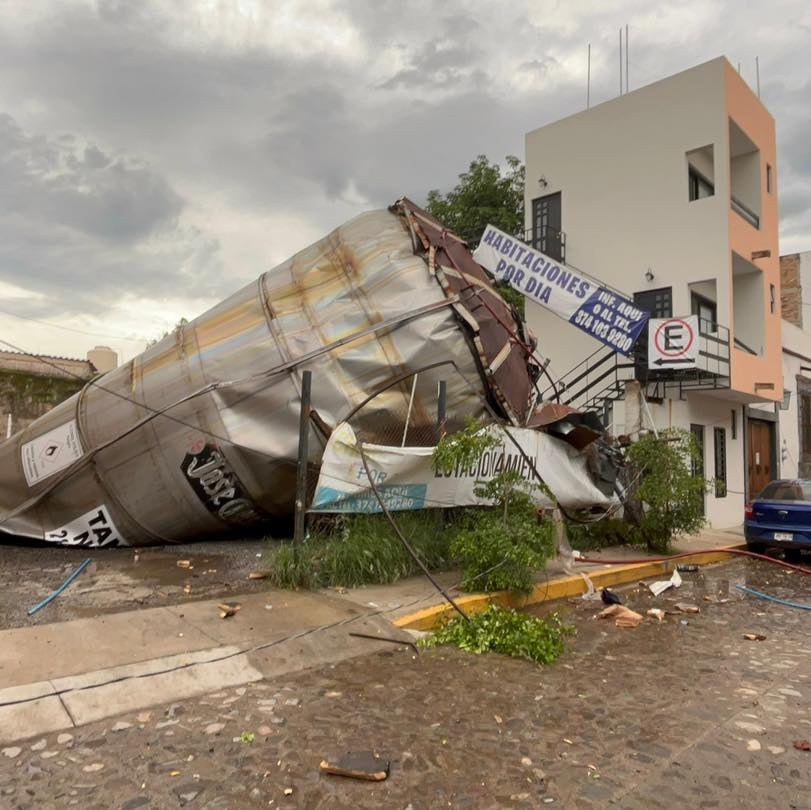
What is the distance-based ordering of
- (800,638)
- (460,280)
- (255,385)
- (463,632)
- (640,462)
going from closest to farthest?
(463,632) < (800,638) < (255,385) < (460,280) < (640,462)

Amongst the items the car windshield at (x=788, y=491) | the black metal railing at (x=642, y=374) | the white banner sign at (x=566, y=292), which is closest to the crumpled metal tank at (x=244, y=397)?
the white banner sign at (x=566, y=292)

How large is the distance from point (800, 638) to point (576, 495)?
3.12 metres

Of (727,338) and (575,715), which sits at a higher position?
(727,338)

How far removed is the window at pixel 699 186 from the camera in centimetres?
1684

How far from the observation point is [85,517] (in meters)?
7.52

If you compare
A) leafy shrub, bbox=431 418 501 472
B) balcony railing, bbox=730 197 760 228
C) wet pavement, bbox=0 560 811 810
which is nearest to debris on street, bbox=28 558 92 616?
wet pavement, bbox=0 560 811 810

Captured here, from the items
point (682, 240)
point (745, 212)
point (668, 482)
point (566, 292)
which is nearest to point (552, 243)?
point (682, 240)

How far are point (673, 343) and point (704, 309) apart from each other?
12.4ft

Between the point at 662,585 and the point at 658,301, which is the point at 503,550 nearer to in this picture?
the point at 662,585

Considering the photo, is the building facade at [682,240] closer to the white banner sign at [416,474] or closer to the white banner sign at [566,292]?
the white banner sign at [566,292]

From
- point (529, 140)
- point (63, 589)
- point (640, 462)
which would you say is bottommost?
point (63, 589)

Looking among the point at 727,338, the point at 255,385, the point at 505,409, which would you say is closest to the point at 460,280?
the point at 505,409


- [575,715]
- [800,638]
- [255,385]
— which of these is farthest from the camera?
[255,385]

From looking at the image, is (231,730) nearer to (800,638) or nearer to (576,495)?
(800,638)
